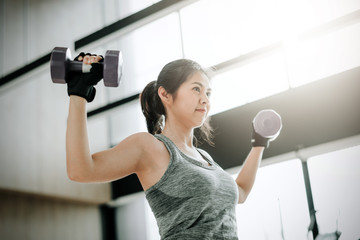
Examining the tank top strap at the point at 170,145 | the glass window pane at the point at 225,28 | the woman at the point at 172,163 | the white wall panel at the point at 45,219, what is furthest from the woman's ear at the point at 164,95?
the white wall panel at the point at 45,219

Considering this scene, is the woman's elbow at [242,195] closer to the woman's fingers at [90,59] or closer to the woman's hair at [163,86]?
the woman's hair at [163,86]

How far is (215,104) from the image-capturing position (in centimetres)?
395

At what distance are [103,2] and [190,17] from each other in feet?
5.97

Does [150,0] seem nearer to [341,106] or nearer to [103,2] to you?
[103,2]

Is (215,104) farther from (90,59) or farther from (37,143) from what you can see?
(90,59)

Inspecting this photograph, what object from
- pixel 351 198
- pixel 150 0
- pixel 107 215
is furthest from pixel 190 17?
pixel 107 215

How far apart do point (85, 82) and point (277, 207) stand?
2.68 meters

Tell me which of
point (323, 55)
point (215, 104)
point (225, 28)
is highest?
point (225, 28)

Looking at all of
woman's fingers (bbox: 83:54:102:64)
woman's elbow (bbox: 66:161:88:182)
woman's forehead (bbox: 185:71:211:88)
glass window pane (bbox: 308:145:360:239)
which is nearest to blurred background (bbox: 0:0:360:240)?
glass window pane (bbox: 308:145:360:239)

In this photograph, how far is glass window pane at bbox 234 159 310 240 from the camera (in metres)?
3.33

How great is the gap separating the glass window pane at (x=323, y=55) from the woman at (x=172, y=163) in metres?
2.25

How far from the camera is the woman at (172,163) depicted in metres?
1.06

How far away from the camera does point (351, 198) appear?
3082mm

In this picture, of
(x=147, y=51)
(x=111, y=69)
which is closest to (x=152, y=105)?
(x=111, y=69)
